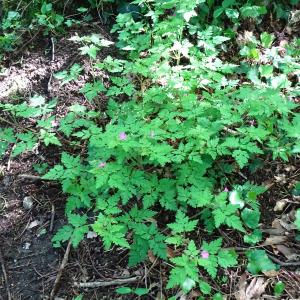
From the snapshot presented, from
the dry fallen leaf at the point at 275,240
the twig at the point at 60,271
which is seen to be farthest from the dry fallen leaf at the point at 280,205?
the twig at the point at 60,271

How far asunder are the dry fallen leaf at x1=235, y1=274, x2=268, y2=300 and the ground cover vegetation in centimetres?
7

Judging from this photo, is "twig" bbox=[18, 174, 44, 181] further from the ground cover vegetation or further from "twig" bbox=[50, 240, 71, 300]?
"twig" bbox=[50, 240, 71, 300]

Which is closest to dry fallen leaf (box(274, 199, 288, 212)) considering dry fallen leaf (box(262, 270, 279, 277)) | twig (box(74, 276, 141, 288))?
dry fallen leaf (box(262, 270, 279, 277))

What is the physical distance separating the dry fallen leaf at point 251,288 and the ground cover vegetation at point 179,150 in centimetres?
7

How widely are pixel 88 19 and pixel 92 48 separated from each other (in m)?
1.10

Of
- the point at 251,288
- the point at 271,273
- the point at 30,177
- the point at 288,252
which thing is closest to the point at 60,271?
the point at 30,177

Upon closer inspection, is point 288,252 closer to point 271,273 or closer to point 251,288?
point 271,273

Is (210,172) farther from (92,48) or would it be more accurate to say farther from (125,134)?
(92,48)

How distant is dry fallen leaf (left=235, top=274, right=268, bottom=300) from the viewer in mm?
2566

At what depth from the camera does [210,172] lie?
3.04 meters

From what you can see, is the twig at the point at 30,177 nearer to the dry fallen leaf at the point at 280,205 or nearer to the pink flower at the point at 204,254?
the pink flower at the point at 204,254

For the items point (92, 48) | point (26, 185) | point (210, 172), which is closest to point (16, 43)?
point (92, 48)

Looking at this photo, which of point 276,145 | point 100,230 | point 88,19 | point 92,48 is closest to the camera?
point 100,230

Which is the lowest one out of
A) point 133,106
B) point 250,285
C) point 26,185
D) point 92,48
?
point 250,285
